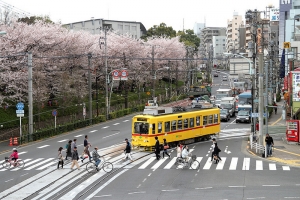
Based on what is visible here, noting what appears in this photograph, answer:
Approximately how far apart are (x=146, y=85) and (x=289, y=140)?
57692 millimetres

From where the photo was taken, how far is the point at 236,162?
97.8 feet

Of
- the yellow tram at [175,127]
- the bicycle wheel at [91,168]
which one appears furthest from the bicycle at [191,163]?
the yellow tram at [175,127]

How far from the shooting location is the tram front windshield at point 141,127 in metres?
33.8

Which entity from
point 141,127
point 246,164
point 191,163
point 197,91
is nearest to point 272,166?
point 246,164

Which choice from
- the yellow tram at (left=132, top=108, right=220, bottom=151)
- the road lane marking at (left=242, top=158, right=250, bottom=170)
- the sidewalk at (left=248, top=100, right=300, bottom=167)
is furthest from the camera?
the yellow tram at (left=132, top=108, right=220, bottom=151)

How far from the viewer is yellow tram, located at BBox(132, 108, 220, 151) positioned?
3373cm

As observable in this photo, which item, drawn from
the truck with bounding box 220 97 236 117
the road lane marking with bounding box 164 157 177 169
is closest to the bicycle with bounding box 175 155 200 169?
the road lane marking with bounding box 164 157 177 169

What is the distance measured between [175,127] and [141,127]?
10.5 feet

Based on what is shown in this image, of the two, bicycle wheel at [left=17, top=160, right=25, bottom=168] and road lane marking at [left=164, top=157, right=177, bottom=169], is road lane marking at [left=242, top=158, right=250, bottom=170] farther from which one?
bicycle wheel at [left=17, top=160, right=25, bottom=168]

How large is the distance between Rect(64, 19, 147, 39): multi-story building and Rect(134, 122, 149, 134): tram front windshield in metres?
74.9

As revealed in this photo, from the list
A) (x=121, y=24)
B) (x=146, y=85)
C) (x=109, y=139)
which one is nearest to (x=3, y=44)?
(x=109, y=139)

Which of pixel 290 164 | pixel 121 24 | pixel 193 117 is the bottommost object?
pixel 290 164

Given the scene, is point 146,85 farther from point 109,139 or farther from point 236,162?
point 236,162

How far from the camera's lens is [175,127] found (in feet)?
118
